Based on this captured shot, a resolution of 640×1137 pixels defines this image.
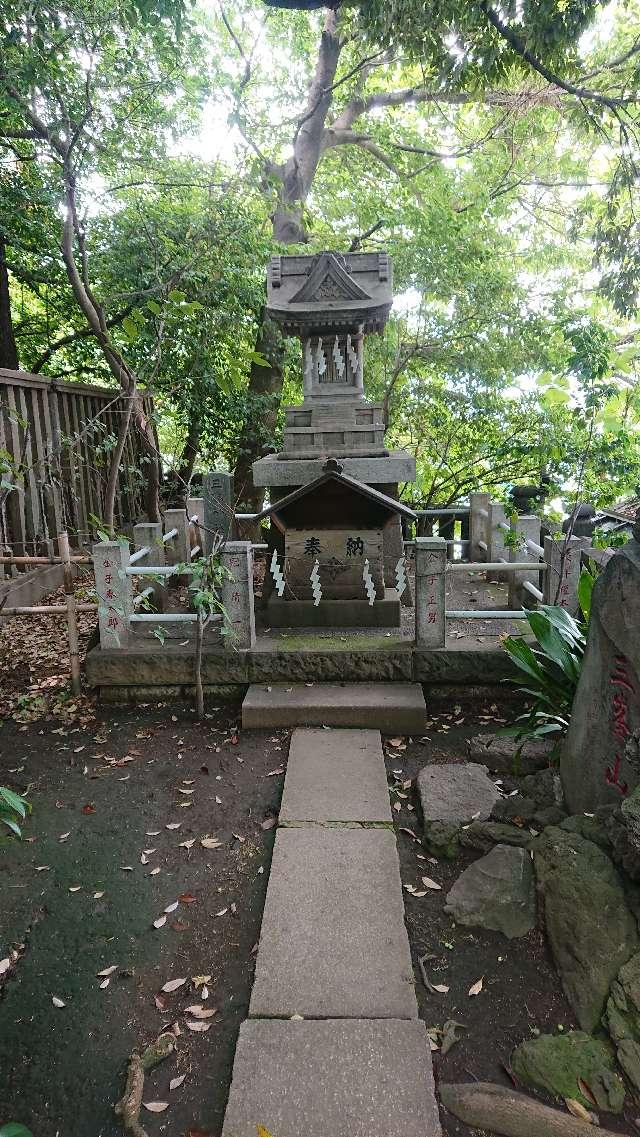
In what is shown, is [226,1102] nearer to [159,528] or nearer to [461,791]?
[461,791]

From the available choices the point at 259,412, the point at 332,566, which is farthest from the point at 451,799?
the point at 259,412

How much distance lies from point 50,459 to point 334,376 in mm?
3329

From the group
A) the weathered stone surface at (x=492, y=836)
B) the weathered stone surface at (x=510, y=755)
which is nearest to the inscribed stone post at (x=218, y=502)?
the weathered stone surface at (x=510, y=755)

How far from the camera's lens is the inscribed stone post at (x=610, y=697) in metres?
2.85

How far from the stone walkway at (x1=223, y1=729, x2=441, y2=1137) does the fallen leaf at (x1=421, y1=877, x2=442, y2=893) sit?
0.17 m

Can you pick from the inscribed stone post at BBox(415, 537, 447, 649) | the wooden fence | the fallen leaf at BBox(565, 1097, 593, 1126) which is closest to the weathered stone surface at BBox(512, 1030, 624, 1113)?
the fallen leaf at BBox(565, 1097, 593, 1126)

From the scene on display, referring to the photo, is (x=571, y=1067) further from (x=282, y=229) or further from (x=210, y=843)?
(x=282, y=229)

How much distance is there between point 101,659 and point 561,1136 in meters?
4.54

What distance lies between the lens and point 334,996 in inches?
103

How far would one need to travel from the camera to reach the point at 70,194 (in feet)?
18.0

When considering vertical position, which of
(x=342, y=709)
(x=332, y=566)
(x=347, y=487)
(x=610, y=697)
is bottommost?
(x=342, y=709)

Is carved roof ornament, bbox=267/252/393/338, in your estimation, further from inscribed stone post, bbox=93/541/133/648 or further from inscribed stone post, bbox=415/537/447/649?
inscribed stone post, bbox=93/541/133/648

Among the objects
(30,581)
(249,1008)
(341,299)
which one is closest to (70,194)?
(341,299)

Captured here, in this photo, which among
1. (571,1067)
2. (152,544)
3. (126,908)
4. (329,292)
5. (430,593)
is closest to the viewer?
(571,1067)
